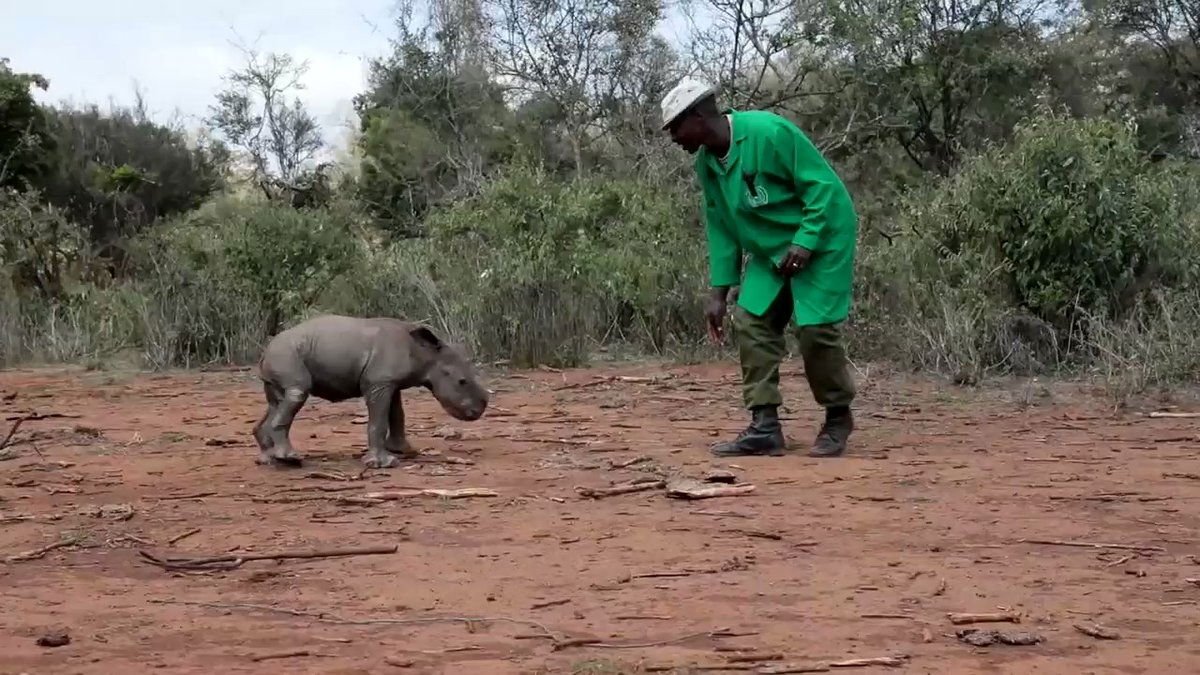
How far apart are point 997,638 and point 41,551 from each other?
3.17 m

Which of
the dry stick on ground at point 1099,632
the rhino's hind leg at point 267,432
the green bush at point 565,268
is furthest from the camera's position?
the green bush at point 565,268

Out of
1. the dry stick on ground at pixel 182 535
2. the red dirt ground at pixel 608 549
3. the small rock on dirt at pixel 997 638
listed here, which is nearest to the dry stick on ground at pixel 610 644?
the red dirt ground at pixel 608 549

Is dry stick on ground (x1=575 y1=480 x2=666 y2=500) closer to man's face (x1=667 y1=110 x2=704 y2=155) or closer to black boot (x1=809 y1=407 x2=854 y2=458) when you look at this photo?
black boot (x1=809 y1=407 x2=854 y2=458)

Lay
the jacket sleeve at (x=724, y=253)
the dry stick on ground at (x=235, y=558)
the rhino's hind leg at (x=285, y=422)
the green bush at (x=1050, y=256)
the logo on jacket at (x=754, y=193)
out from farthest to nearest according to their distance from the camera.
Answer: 1. the green bush at (x=1050, y=256)
2. the jacket sleeve at (x=724, y=253)
3. the logo on jacket at (x=754, y=193)
4. the rhino's hind leg at (x=285, y=422)
5. the dry stick on ground at (x=235, y=558)

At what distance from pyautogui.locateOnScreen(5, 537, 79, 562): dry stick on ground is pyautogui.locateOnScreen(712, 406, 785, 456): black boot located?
3161 mm

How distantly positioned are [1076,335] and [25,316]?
9.84 metres

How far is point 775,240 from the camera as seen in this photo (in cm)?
688

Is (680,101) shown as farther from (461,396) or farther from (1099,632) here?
(1099,632)

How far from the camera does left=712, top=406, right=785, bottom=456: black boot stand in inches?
272

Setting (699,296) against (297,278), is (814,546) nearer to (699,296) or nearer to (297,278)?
(699,296)

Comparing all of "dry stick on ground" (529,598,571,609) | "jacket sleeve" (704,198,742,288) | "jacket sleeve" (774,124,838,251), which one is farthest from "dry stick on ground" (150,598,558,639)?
"jacket sleeve" (704,198,742,288)

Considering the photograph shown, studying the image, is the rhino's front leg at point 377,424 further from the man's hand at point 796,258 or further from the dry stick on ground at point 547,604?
the dry stick on ground at point 547,604

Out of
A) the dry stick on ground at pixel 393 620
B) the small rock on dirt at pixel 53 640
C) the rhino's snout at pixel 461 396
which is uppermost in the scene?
the rhino's snout at pixel 461 396

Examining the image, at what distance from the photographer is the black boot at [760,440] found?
22.7ft
